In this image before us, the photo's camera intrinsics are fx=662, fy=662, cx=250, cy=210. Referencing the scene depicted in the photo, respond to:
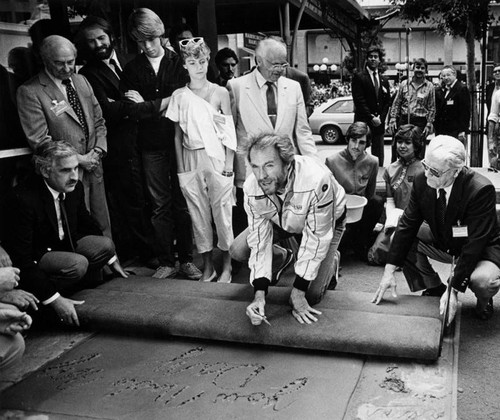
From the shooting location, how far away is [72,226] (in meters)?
4.02

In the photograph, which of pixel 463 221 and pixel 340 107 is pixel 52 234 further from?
pixel 340 107

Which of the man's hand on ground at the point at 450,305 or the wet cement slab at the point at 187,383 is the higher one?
the man's hand on ground at the point at 450,305

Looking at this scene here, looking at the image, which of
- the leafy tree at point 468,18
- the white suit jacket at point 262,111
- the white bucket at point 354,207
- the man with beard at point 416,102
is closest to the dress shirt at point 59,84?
the white suit jacket at point 262,111

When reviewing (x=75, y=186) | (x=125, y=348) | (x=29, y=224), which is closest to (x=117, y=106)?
(x=75, y=186)

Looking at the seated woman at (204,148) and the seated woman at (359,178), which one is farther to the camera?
the seated woman at (359,178)

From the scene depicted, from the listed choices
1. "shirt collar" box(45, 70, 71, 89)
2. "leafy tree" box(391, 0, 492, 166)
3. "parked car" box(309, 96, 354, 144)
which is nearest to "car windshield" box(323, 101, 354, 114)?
"parked car" box(309, 96, 354, 144)

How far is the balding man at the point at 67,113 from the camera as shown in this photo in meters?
4.09

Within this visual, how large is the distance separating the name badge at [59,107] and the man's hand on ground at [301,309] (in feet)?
6.21

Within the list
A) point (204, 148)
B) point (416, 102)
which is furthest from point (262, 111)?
point (416, 102)

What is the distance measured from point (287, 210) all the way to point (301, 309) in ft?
1.75

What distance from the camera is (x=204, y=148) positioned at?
4488mm

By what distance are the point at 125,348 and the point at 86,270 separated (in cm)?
67

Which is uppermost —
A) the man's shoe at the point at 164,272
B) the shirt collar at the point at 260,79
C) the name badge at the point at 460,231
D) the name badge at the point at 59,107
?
the shirt collar at the point at 260,79

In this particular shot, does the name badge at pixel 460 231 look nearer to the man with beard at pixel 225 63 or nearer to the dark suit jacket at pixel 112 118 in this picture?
the dark suit jacket at pixel 112 118
